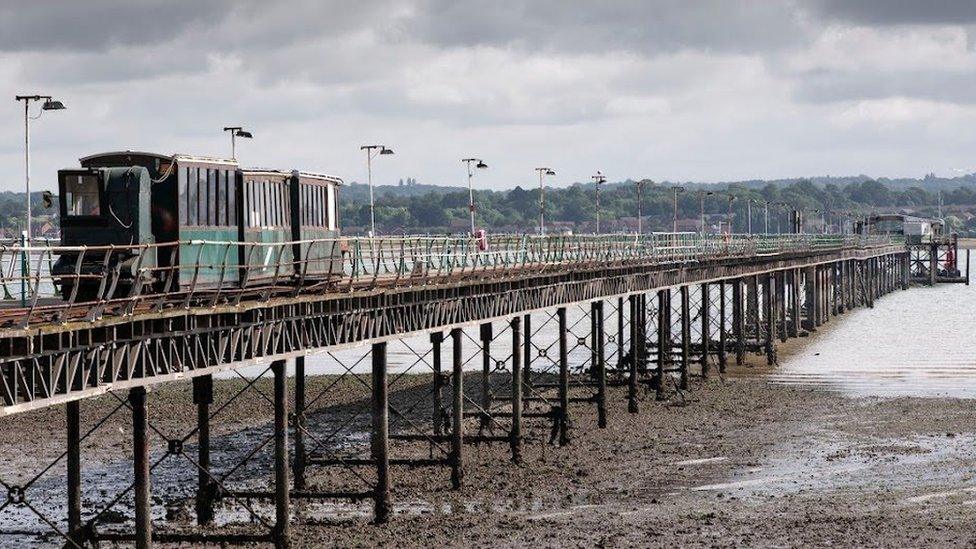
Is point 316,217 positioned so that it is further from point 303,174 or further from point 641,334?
point 641,334

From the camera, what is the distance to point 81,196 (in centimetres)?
3089

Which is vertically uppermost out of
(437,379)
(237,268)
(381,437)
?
(237,268)

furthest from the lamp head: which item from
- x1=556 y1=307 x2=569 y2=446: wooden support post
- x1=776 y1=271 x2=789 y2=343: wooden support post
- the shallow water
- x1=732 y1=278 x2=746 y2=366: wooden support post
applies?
x1=776 y1=271 x2=789 y2=343: wooden support post

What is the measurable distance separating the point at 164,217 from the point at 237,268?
8.67ft

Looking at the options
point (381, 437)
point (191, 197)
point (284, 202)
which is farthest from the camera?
point (284, 202)

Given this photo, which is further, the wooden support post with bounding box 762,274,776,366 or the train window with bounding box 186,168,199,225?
the wooden support post with bounding box 762,274,776,366

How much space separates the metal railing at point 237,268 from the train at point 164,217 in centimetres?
7

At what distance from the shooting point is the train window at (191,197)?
3259 cm

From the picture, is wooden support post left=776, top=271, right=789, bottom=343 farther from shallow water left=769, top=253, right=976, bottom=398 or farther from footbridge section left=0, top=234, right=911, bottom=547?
footbridge section left=0, top=234, right=911, bottom=547

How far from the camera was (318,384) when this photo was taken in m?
67.1

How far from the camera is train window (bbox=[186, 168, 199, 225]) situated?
3259cm

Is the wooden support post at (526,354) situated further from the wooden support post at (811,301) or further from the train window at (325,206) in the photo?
the wooden support post at (811,301)

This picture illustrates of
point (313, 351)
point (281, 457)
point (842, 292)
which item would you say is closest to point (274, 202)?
point (313, 351)

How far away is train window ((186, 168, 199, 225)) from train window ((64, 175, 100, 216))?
225 cm
